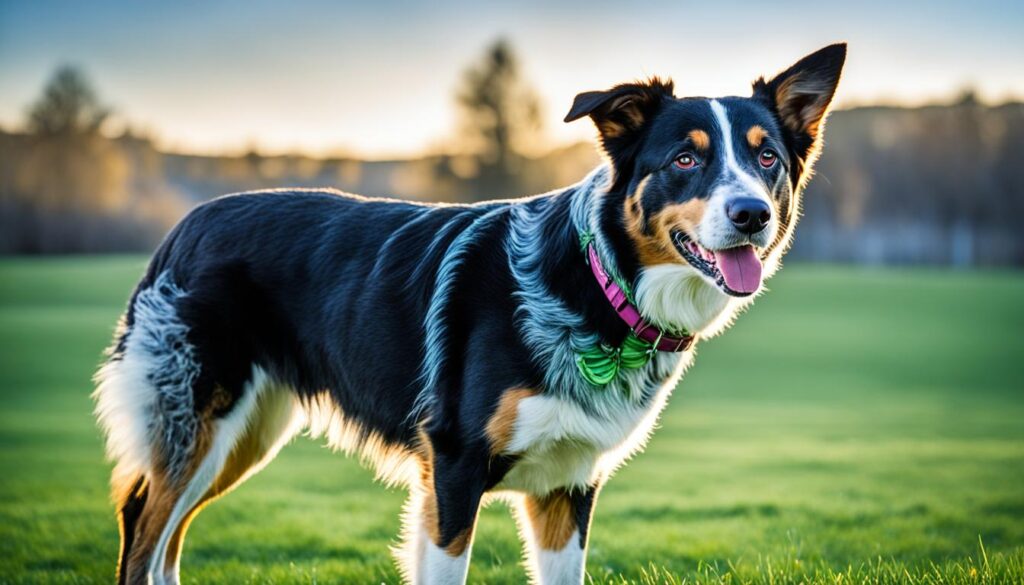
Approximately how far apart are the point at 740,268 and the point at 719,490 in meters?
6.22

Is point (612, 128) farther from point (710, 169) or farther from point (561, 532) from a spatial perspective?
point (561, 532)

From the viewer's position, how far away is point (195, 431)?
454 centimetres

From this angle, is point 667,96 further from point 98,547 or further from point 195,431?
point 98,547

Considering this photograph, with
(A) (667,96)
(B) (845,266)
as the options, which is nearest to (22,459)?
(A) (667,96)

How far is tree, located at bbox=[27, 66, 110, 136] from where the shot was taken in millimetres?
44156

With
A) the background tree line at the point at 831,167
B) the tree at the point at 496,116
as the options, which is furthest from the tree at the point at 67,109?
the tree at the point at 496,116

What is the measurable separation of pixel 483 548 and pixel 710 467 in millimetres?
→ 5336

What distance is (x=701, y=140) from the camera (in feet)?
12.4

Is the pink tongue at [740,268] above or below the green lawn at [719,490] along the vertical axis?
above

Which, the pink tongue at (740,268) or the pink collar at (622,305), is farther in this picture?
the pink collar at (622,305)

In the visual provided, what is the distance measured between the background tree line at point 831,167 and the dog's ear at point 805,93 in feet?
130

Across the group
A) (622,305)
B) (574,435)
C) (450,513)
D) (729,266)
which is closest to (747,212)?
(729,266)

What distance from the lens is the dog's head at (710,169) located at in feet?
11.7

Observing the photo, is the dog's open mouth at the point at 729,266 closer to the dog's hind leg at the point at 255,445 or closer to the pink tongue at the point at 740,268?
the pink tongue at the point at 740,268
